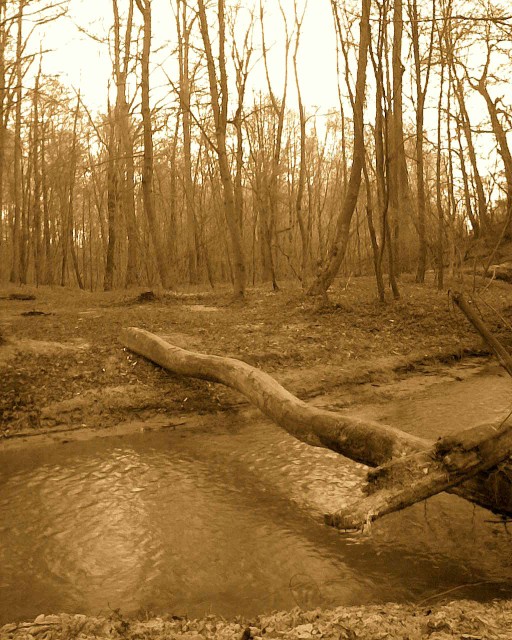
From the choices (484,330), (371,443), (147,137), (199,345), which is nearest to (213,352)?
(199,345)

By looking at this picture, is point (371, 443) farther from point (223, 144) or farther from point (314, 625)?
point (223, 144)

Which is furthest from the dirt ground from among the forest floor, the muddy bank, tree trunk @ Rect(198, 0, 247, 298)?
the muddy bank

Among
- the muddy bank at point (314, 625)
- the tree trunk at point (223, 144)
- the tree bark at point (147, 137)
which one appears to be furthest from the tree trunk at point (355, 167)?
the muddy bank at point (314, 625)

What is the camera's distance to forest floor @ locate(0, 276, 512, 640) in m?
3.02

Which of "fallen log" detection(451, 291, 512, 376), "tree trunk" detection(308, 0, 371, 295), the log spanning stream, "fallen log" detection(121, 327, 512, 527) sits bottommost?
the log spanning stream

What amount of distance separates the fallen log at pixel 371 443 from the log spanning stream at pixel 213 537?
23cm

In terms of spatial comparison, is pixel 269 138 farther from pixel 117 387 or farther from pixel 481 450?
pixel 481 450

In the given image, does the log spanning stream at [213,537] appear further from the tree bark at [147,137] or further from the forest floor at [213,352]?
the tree bark at [147,137]

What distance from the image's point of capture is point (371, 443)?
444 centimetres

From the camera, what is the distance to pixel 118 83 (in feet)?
62.8

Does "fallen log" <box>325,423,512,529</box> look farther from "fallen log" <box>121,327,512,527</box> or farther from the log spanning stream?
the log spanning stream

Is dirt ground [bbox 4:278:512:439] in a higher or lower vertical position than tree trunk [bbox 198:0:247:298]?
lower

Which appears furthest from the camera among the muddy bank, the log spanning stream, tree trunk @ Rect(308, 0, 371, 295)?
tree trunk @ Rect(308, 0, 371, 295)

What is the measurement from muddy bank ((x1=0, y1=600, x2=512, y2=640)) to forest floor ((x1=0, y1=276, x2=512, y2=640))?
0.01m
